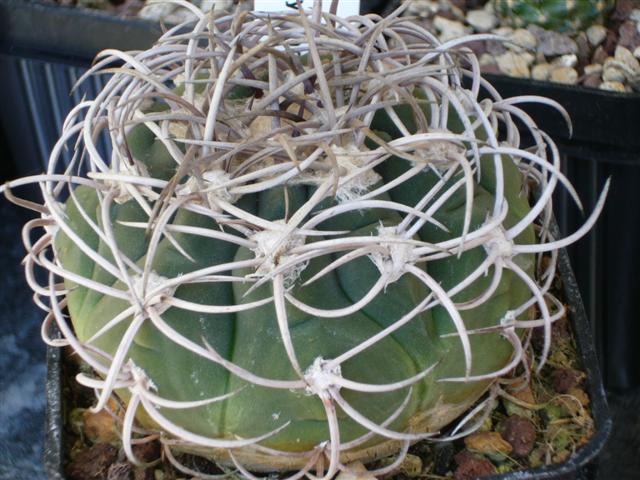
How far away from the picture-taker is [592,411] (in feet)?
2.10

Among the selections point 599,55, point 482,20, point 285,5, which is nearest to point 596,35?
point 599,55

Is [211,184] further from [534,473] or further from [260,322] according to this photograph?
[534,473]

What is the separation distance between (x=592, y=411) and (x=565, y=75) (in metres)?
0.51

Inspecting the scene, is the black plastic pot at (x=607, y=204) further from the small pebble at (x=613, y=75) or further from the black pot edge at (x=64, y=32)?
the black pot edge at (x=64, y=32)

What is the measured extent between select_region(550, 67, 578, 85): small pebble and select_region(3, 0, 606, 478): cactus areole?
48 cm

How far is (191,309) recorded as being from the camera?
0.49 metres

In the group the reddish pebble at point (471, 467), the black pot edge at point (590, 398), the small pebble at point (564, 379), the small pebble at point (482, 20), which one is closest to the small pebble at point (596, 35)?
the small pebble at point (482, 20)

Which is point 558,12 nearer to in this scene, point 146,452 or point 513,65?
point 513,65

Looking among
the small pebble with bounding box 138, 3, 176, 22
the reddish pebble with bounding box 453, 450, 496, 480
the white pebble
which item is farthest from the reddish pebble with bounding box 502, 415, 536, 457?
the small pebble with bounding box 138, 3, 176, 22

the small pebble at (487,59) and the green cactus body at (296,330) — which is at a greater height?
the green cactus body at (296,330)

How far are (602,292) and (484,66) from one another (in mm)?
298

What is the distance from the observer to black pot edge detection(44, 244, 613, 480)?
1.91 ft

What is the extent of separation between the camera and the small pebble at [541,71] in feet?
3.40

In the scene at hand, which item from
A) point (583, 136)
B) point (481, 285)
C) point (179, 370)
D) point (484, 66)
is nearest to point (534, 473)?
point (481, 285)
